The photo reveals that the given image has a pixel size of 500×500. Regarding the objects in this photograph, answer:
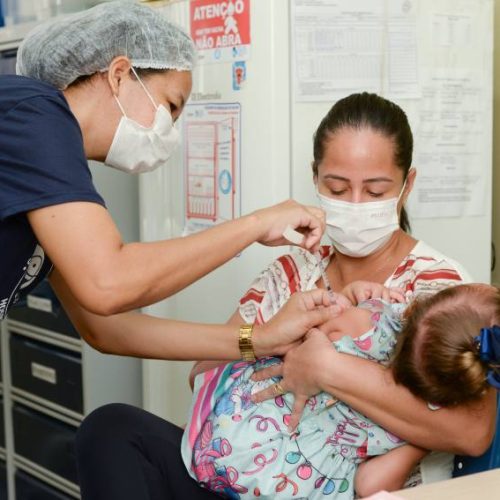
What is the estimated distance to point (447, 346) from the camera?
50.7 inches

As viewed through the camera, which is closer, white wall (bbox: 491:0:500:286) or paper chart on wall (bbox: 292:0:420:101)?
paper chart on wall (bbox: 292:0:420:101)

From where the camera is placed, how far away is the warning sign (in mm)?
1978

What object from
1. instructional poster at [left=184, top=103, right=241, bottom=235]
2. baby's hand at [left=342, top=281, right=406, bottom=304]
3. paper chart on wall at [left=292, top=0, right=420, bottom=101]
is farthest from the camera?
instructional poster at [left=184, top=103, right=241, bottom=235]

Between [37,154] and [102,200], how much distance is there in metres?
0.12

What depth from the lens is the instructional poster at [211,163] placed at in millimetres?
2061

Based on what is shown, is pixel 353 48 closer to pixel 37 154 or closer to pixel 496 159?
pixel 496 159

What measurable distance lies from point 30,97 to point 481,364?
30.9 inches

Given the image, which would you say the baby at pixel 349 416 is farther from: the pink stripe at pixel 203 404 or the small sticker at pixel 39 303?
the small sticker at pixel 39 303

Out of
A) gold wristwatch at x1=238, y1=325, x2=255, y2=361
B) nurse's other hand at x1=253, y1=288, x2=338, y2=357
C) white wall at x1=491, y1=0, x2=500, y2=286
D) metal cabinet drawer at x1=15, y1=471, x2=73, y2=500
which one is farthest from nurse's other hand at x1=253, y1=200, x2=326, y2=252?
metal cabinet drawer at x1=15, y1=471, x2=73, y2=500

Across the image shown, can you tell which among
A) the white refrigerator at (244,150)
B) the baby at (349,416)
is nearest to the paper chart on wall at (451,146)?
the white refrigerator at (244,150)

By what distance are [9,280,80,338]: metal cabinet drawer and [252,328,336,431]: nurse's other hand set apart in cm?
127

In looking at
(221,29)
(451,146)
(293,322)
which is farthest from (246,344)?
(451,146)

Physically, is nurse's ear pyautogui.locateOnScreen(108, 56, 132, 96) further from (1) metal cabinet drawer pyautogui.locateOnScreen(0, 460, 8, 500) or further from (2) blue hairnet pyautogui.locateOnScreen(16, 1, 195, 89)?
(1) metal cabinet drawer pyautogui.locateOnScreen(0, 460, 8, 500)

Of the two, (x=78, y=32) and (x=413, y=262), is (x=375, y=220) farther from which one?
(x=78, y=32)
